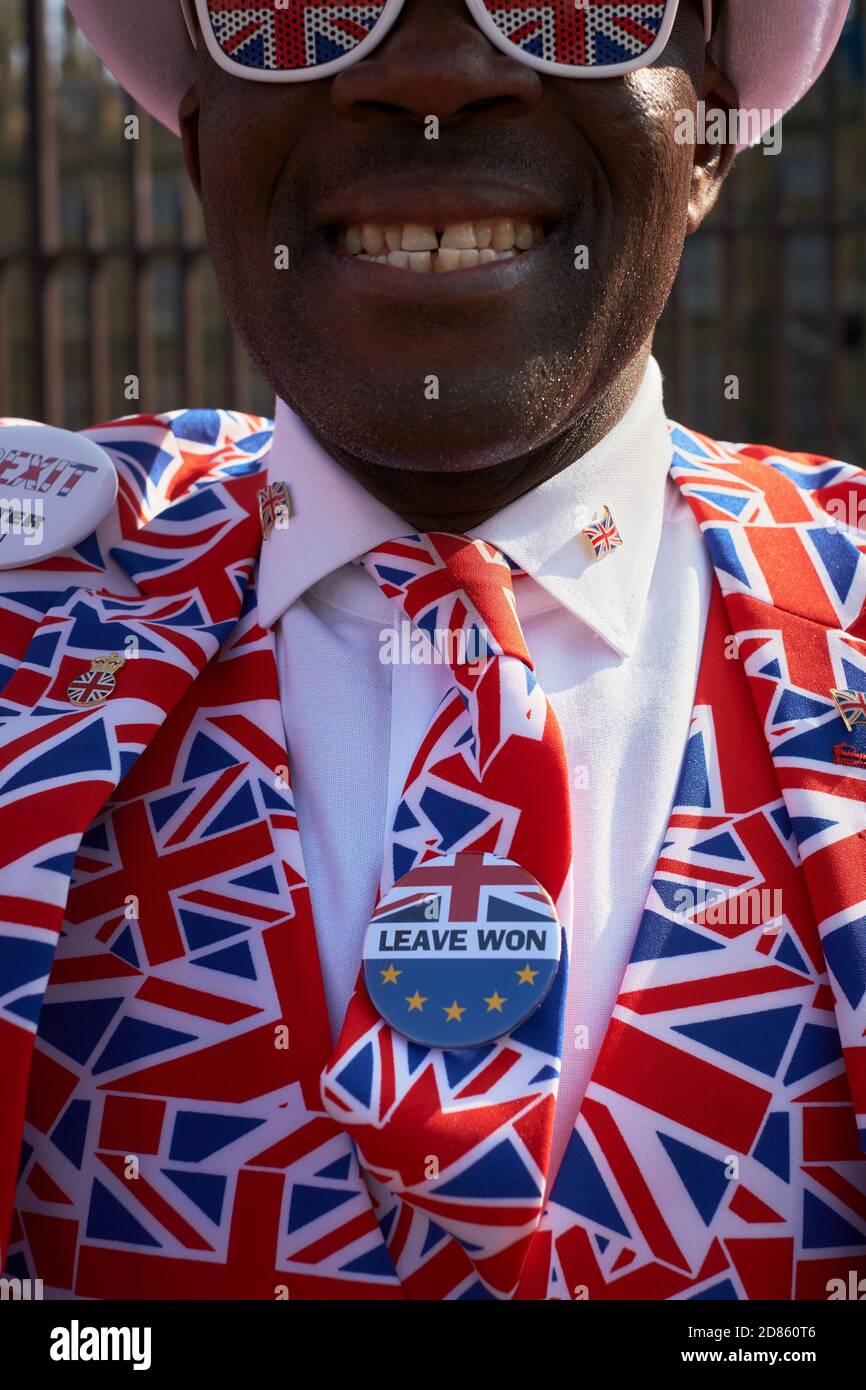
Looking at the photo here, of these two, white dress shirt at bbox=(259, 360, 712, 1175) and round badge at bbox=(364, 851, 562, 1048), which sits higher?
white dress shirt at bbox=(259, 360, 712, 1175)

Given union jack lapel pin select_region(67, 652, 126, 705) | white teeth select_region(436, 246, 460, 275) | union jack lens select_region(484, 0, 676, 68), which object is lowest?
union jack lapel pin select_region(67, 652, 126, 705)

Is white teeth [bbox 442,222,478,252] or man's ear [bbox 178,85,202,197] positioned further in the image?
man's ear [bbox 178,85,202,197]

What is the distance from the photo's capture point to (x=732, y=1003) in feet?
5.55

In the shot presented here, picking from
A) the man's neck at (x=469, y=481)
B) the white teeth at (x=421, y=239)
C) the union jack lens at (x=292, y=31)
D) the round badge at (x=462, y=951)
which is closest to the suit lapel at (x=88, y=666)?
the man's neck at (x=469, y=481)

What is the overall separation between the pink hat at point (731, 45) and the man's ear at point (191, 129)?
84 millimetres

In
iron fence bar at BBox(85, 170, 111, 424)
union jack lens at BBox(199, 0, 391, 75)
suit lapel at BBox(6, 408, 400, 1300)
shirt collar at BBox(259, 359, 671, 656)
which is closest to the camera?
suit lapel at BBox(6, 408, 400, 1300)

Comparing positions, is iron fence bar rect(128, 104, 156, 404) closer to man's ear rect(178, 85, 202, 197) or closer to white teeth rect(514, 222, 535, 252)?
man's ear rect(178, 85, 202, 197)

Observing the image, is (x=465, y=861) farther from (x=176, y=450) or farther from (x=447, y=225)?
(x=176, y=450)

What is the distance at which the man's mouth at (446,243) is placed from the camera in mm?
1783

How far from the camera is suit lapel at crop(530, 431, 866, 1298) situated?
1.62 meters

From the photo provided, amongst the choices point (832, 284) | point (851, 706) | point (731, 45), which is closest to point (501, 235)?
point (731, 45)

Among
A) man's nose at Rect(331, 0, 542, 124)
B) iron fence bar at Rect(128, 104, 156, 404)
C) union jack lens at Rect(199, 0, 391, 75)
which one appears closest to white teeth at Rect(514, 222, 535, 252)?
man's nose at Rect(331, 0, 542, 124)

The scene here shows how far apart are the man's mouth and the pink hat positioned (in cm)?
45

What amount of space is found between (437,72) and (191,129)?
0.56 m
